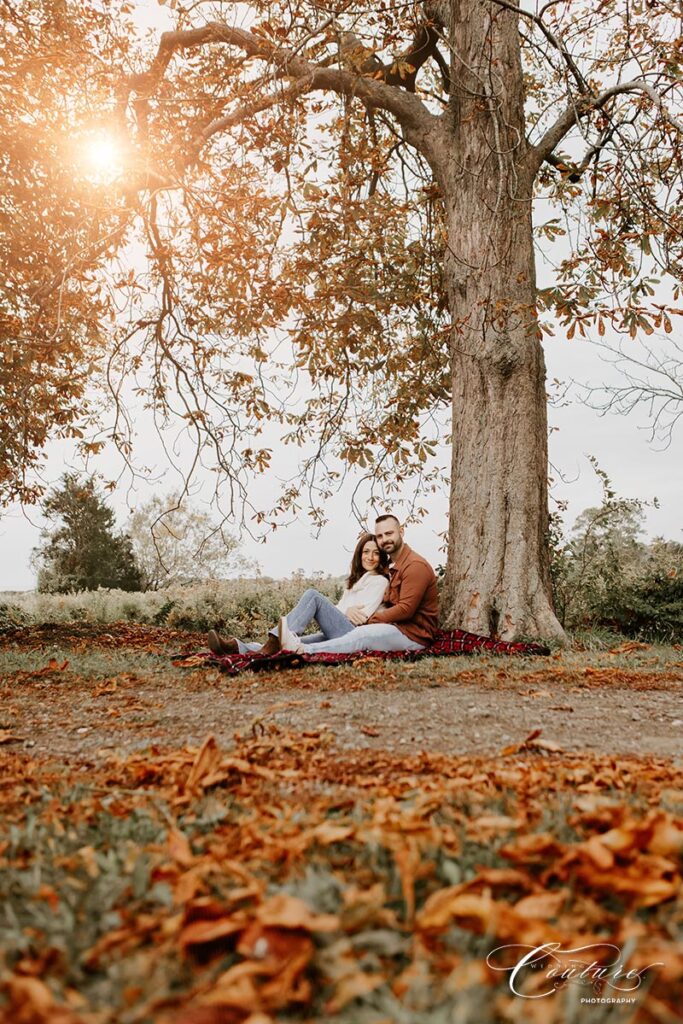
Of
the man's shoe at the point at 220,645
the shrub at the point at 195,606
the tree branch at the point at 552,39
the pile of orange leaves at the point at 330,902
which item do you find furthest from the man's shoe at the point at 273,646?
the tree branch at the point at 552,39

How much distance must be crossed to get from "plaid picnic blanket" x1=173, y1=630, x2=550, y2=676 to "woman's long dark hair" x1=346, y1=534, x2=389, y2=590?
96cm

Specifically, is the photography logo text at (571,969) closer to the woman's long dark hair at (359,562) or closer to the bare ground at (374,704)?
the bare ground at (374,704)

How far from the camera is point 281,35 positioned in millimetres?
7789

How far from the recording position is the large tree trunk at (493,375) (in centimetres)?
847

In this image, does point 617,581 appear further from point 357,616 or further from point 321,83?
point 321,83

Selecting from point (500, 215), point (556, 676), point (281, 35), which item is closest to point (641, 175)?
point (500, 215)

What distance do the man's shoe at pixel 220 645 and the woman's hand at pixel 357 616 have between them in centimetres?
121

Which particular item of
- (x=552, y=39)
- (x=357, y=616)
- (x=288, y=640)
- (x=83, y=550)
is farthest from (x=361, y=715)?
(x=83, y=550)

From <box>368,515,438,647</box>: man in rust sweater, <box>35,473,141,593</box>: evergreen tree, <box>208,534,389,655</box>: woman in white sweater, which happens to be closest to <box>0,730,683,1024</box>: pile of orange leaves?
<box>208,534,389,655</box>: woman in white sweater

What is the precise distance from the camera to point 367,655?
23.8ft

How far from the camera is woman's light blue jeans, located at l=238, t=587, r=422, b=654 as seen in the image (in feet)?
24.0

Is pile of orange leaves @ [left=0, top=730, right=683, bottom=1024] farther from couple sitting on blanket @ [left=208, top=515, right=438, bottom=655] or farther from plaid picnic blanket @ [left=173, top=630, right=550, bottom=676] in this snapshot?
couple sitting on blanket @ [left=208, top=515, right=438, bottom=655]

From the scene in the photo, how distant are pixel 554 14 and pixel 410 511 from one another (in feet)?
24.5

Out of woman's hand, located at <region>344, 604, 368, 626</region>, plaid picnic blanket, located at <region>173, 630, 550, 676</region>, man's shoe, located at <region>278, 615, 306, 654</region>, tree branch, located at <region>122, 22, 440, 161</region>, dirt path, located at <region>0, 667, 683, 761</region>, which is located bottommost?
dirt path, located at <region>0, 667, 683, 761</region>
